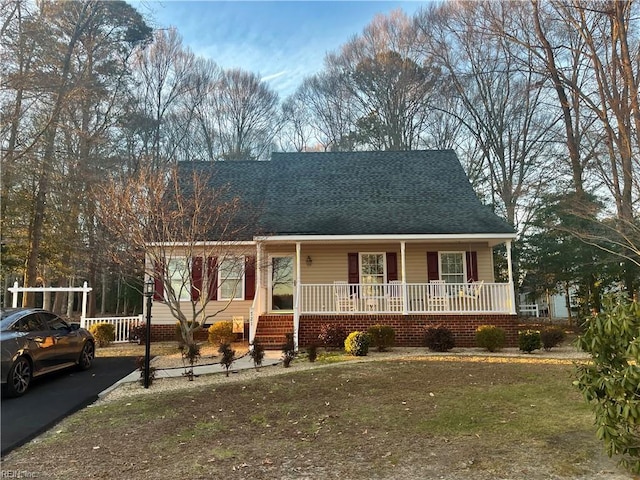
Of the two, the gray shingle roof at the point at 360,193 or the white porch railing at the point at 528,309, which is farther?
the white porch railing at the point at 528,309

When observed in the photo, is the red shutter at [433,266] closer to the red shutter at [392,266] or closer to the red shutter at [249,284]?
the red shutter at [392,266]

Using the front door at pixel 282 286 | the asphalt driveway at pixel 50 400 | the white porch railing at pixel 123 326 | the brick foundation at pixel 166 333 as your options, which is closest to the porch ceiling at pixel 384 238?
the front door at pixel 282 286

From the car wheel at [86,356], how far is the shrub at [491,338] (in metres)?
9.41

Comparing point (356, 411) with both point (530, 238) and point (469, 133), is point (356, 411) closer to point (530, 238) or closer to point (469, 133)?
point (530, 238)

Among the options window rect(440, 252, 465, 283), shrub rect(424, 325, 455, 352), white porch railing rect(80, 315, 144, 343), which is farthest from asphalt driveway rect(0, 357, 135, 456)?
window rect(440, 252, 465, 283)

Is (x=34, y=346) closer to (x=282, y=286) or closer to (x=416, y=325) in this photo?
(x=282, y=286)

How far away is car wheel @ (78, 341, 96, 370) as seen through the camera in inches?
360

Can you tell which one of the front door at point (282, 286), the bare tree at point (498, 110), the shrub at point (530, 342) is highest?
the bare tree at point (498, 110)

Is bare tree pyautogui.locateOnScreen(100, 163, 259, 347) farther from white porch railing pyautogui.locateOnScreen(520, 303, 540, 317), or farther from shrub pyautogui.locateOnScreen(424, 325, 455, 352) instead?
white porch railing pyautogui.locateOnScreen(520, 303, 540, 317)

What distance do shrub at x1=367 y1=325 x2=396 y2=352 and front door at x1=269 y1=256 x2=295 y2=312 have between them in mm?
4073

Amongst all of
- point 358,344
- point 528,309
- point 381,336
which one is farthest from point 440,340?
point 528,309

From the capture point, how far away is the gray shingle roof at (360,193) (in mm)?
13484

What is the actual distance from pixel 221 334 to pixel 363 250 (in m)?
5.29

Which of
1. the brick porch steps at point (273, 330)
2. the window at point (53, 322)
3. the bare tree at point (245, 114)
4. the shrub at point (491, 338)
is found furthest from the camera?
the bare tree at point (245, 114)
